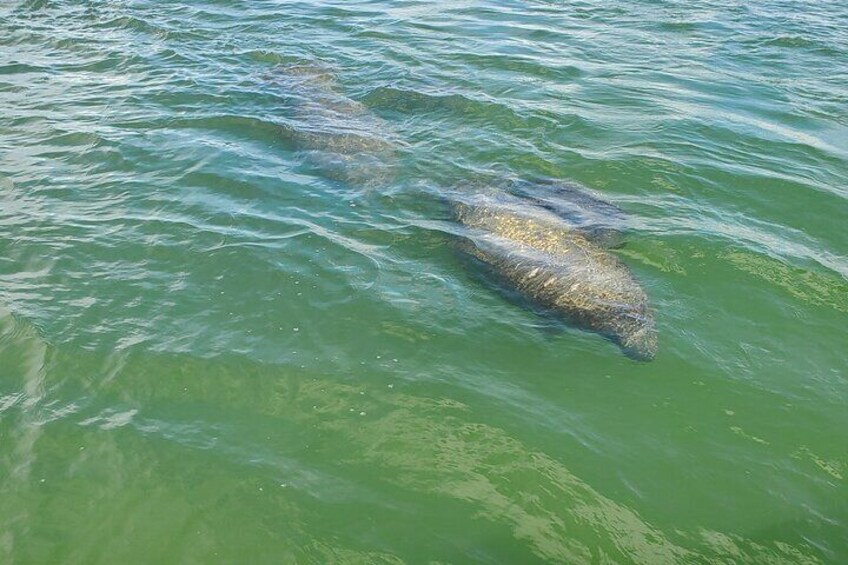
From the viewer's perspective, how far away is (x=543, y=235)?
8.23 meters

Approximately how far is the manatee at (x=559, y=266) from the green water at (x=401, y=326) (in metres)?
0.23

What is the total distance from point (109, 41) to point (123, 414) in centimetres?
1110

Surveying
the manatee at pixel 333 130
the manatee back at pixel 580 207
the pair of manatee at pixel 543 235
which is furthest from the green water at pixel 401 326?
the manatee back at pixel 580 207

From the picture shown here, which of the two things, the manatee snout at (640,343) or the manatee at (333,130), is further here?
the manatee at (333,130)

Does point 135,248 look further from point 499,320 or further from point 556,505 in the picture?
point 556,505

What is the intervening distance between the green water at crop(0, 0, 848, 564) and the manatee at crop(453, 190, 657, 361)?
23 cm

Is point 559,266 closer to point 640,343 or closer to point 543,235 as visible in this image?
point 543,235

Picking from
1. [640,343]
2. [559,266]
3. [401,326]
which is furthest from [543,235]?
[401,326]

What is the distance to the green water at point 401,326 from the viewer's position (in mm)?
5270

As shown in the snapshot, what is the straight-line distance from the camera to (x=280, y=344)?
6.84m

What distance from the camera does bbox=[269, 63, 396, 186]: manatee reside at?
389 inches

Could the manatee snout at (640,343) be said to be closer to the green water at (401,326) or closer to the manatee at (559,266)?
the manatee at (559,266)

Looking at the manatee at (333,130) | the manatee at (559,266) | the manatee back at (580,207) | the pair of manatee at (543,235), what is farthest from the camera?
the manatee at (333,130)

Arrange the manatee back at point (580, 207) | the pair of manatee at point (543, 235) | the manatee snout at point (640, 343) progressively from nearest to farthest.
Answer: the manatee snout at point (640, 343) < the pair of manatee at point (543, 235) < the manatee back at point (580, 207)
